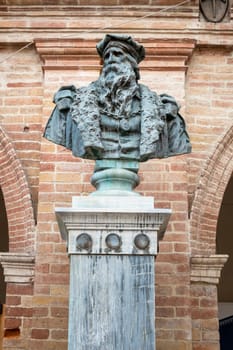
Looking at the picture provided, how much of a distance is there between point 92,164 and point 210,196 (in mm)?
1079

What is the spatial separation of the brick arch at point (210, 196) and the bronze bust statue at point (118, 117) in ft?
4.42

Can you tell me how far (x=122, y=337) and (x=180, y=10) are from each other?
358 cm

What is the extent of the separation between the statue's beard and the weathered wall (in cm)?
153

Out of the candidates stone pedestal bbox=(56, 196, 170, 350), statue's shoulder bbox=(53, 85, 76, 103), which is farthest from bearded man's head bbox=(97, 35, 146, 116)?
stone pedestal bbox=(56, 196, 170, 350)

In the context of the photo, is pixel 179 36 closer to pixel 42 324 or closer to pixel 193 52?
pixel 193 52

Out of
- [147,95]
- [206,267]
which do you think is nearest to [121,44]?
[147,95]

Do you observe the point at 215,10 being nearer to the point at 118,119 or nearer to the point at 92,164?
the point at 92,164

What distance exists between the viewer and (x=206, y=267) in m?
5.89

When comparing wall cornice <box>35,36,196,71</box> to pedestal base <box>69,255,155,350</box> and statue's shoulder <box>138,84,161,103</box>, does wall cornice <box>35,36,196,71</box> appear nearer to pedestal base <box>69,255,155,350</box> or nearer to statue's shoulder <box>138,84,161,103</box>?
statue's shoulder <box>138,84,161,103</box>

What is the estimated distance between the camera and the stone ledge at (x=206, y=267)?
586cm

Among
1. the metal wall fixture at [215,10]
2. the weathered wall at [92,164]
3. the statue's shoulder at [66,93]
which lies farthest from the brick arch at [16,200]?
the metal wall fixture at [215,10]

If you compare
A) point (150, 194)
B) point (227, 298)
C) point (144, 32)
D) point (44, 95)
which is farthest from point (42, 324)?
point (227, 298)

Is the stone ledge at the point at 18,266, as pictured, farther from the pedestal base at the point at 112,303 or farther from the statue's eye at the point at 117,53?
the statue's eye at the point at 117,53

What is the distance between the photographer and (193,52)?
21.7 ft
